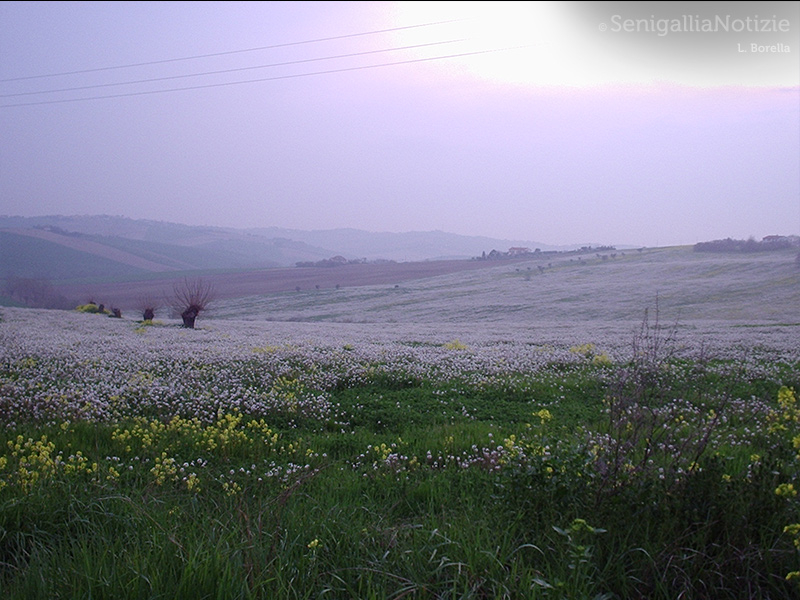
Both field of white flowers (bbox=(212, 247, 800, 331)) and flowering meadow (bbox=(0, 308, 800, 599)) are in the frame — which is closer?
flowering meadow (bbox=(0, 308, 800, 599))

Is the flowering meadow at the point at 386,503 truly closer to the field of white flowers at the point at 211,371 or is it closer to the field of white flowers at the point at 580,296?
the field of white flowers at the point at 211,371

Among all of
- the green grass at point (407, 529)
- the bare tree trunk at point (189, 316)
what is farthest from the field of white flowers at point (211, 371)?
the bare tree trunk at point (189, 316)

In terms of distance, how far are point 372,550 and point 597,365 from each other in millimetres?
12862

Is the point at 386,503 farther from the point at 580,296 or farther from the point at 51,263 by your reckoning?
the point at 51,263

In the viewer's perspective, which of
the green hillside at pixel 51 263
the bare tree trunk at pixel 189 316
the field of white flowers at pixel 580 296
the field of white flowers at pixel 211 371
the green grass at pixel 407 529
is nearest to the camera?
the green grass at pixel 407 529

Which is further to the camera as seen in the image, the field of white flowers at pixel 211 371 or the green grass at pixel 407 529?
the field of white flowers at pixel 211 371

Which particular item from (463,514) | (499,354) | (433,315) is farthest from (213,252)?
(463,514)

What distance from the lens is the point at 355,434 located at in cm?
846

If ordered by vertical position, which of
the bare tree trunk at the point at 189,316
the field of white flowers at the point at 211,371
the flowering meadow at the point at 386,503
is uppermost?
the flowering meadow at the point at 386,503

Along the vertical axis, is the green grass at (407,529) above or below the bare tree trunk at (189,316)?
above

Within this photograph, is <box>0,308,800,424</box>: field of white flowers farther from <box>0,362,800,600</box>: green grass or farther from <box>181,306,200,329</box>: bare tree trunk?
<box>181,306,200,329</box>: bare tree trunk

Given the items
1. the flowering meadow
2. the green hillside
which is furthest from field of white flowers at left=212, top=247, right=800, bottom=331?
the green hillside

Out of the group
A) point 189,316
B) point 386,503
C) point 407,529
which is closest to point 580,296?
point 189,316

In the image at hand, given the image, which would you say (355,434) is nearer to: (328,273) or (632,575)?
(632,575)
